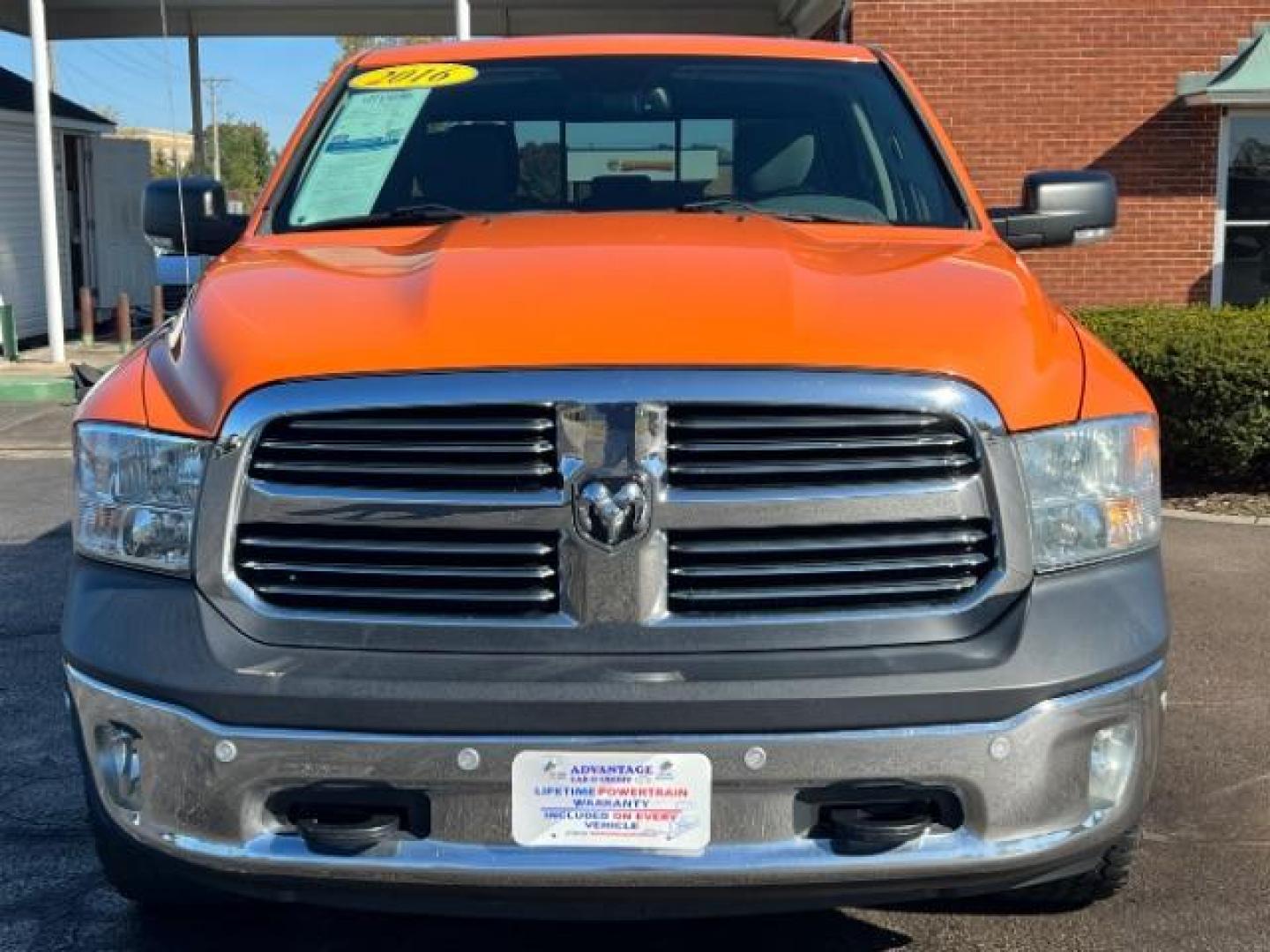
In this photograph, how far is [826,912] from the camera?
3.41 metres

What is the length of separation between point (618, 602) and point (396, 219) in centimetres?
172

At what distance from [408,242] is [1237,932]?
2498 millimetres

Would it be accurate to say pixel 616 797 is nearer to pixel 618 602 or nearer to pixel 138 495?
pixel 618 602

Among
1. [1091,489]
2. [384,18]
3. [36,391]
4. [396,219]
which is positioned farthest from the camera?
[384,18]

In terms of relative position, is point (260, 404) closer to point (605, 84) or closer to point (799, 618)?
point (799, 618)

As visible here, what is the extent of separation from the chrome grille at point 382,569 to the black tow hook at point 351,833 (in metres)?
0.36

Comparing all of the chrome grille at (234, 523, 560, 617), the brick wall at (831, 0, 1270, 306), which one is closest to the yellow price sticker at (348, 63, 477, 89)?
the chrome grille at (234, 523, 560, 617)

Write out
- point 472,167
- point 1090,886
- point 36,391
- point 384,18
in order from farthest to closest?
1. point 384,18
2. point 36,391
3. point 472,167
4. point 1090,886

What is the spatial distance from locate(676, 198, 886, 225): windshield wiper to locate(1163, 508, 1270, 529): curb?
448 centimetres

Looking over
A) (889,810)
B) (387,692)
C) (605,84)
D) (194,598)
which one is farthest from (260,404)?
(605,84)

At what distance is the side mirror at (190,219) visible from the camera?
4.30 meters

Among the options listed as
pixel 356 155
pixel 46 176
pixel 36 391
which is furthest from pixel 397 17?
pixel 356 155

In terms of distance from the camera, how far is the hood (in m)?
2.54

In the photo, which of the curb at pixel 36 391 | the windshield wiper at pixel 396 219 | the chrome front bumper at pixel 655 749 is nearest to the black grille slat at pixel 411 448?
the chrome front bumper at pixel 655 749
